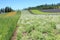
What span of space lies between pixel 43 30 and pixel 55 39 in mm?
4129

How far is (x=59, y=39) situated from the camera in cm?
1340

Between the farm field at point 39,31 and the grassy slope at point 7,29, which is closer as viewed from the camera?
the grassy slope at point 7,29

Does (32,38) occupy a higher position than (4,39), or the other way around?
(4,39)

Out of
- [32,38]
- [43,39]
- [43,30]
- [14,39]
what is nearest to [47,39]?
[43,39]

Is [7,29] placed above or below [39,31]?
above

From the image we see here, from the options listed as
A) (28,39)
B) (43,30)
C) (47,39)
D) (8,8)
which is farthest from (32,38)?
(8,8)

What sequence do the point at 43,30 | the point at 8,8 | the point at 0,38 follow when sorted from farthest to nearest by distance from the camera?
the point at 8,8 → the point at 43,30 → the point at 0,38

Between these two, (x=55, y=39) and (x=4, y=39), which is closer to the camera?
(x=4, y=39)

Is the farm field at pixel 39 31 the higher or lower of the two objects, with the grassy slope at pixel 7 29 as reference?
lower

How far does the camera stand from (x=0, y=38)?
9.21 m

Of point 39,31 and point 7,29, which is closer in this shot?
point 7,29

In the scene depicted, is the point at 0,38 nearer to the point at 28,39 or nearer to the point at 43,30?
the point at 28,39

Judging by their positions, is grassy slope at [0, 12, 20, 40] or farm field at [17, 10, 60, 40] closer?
grassy slope at [0, 12, 20, 40]

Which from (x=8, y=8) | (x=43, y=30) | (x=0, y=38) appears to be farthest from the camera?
(x=8, y=8)
